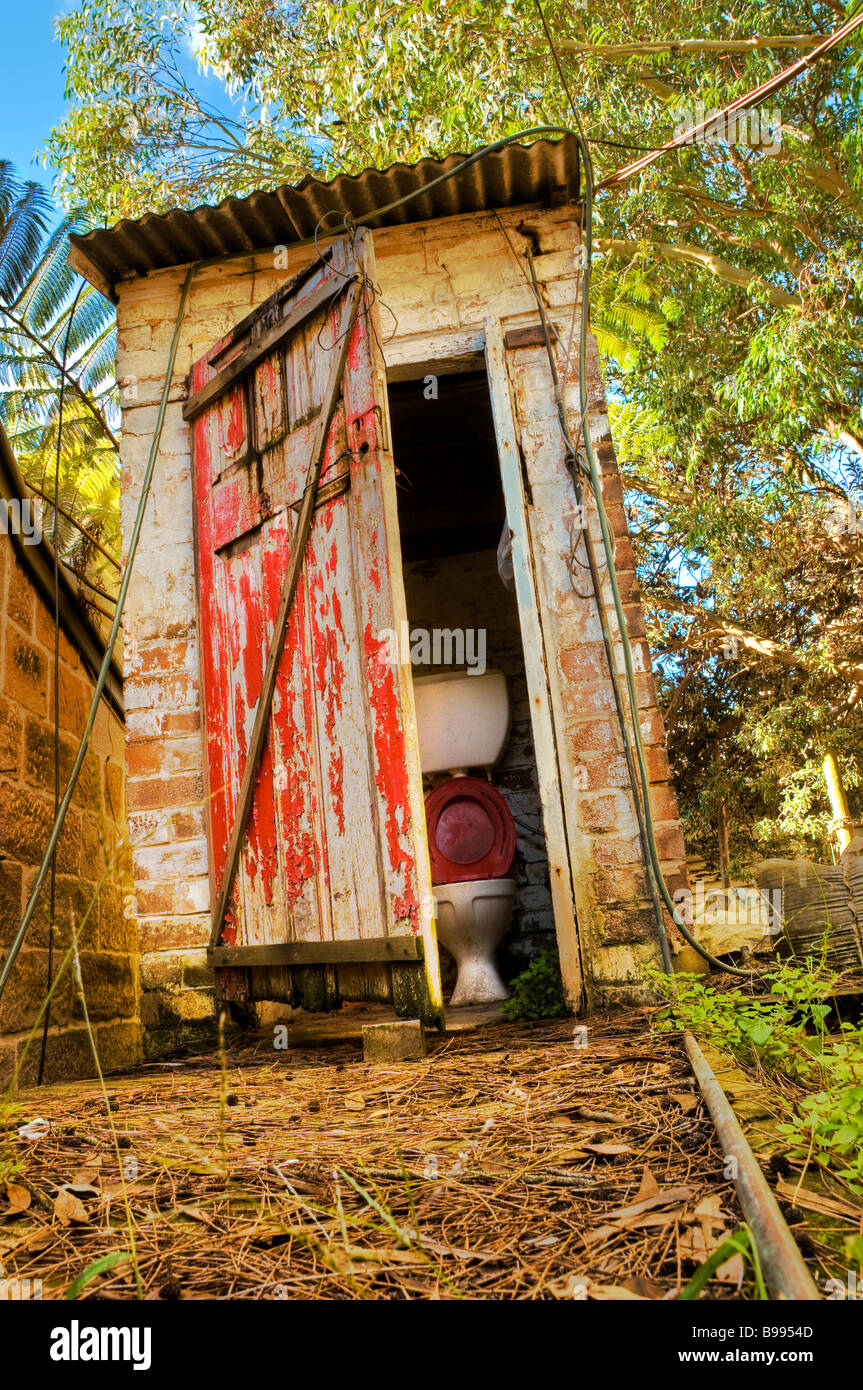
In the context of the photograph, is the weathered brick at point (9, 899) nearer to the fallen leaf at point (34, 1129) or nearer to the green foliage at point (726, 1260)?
the fallen leaf at point (34, 1129)

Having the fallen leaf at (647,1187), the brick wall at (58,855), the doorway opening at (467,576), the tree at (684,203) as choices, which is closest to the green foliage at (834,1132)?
the fallen leaf at (647,1187)

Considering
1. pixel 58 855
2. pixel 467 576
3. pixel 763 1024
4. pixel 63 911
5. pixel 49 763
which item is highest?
pixel 467 576

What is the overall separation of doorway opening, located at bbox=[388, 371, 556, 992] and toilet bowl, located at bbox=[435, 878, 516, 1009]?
60 cm

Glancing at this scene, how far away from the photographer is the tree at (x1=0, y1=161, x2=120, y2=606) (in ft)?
35.0

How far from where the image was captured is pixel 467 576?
6.25 m

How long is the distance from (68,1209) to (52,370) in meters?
14.3

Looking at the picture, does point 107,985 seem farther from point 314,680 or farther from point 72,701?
point 314,680

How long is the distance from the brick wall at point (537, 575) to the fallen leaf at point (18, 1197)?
1.85 m

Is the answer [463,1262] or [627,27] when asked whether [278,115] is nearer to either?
[627,27]

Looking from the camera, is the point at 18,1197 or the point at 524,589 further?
the point at 524,589

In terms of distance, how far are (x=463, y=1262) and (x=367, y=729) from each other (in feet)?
6.03

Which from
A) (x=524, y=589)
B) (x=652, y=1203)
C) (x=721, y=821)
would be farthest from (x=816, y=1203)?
(x=721, y=821)

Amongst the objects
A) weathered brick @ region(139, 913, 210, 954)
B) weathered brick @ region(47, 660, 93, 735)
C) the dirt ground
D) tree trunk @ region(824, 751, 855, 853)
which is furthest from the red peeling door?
tree trunk @ region(824, 751, 855, 853)
